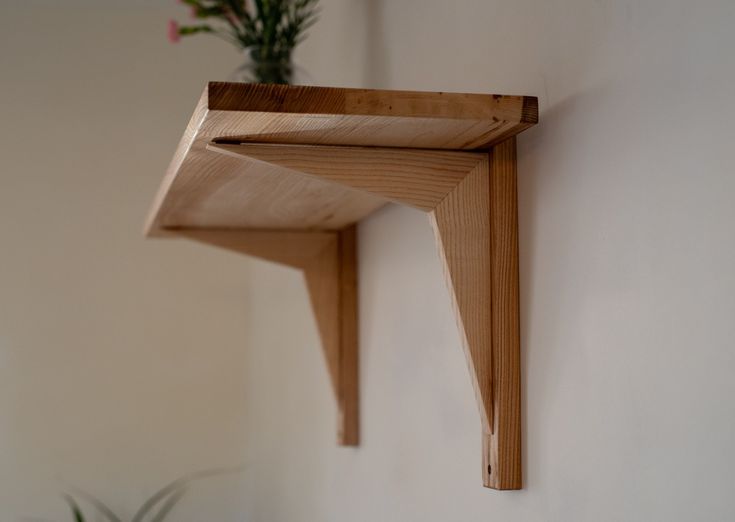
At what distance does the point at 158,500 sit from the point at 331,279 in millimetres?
986

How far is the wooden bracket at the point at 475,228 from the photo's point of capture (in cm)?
90

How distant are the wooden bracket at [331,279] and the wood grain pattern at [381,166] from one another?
587 millimetres

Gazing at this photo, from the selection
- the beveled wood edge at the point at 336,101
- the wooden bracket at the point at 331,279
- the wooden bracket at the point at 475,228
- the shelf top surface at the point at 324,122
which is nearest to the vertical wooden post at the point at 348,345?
the wooden bracket at the point at 331,279

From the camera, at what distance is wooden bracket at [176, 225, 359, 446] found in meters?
1.47

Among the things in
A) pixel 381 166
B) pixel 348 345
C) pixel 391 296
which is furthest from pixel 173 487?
pixel 381 166

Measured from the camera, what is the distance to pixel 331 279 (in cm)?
150

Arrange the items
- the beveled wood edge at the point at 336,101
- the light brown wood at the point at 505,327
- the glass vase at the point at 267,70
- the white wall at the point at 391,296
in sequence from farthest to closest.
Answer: the glass vase at the point at 267,70 → the light brown wood at the point at 505,327 → the beveled wood edge at the point at 336,101 → the white wall at the point at 391,296

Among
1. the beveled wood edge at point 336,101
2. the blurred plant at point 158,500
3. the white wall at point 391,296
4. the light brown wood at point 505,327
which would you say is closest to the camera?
the white wall at point 391,296

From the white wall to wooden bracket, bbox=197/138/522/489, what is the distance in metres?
0.02

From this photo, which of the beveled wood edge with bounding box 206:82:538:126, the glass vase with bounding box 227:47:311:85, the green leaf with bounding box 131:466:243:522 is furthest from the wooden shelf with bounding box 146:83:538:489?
the green leaf with bounding box 131:466:243:522

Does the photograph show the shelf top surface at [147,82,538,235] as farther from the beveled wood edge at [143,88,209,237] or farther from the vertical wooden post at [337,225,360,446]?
the vertical wooden post at [337,225,360,446]

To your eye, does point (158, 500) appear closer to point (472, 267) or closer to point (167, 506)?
point (167, 506)

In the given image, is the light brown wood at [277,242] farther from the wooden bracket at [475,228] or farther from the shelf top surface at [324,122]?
the wooden bracket at [475,228]

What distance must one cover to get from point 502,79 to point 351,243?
58 cm
